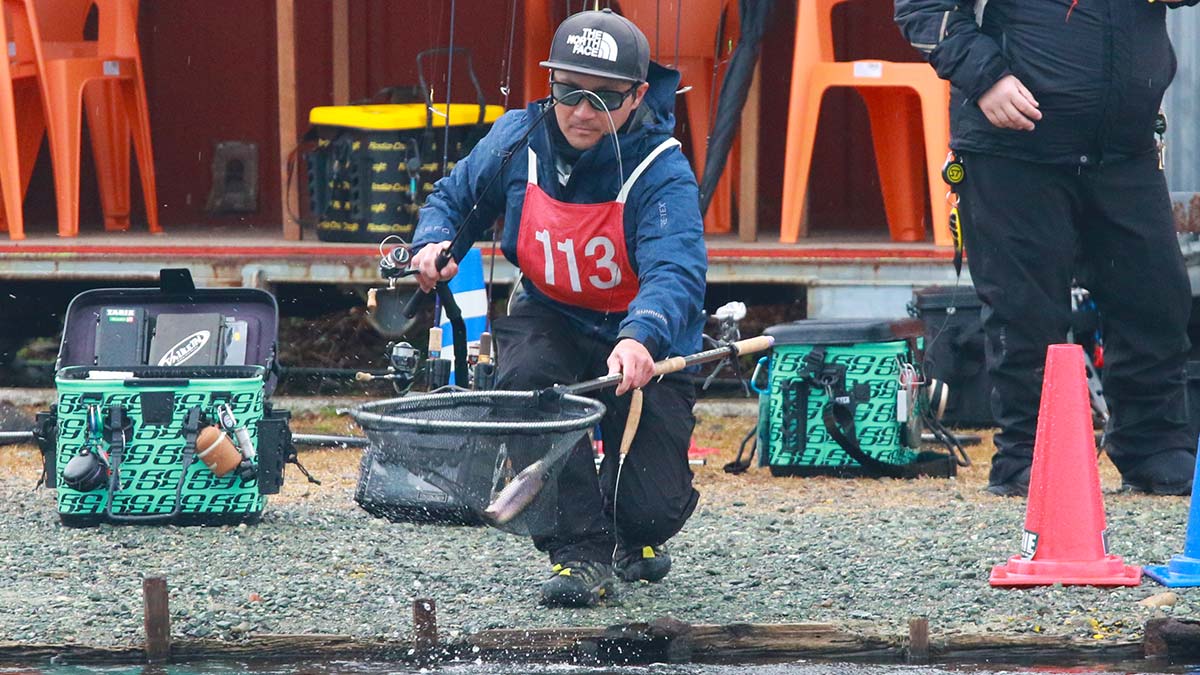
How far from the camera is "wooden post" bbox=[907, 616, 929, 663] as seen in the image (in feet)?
15.3

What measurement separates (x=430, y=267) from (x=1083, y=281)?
9.01 ft

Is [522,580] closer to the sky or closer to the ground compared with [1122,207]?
closer to the ground

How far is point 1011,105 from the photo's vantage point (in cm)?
618

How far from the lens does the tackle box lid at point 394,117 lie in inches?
346

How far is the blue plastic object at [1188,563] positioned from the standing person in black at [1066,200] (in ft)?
4.41

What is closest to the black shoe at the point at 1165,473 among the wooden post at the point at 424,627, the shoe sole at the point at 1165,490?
the shoe sole at the point at 1165,490

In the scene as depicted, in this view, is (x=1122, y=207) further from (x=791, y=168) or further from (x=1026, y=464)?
(x=791, y=168)

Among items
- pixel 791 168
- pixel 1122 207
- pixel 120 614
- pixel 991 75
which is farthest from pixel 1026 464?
pixel 120 614

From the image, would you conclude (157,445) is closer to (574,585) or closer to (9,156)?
(574,585)

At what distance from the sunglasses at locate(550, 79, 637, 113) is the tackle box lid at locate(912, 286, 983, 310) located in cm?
347

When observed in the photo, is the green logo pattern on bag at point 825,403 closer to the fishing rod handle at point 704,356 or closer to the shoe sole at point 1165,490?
the shoe sole at point 1165,490

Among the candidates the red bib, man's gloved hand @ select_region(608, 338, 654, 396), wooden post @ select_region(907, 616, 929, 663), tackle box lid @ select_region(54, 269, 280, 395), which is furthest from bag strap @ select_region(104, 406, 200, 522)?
wooden post @ select_region(907, 616, 929, 663)

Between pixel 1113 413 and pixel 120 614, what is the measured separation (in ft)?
11.4

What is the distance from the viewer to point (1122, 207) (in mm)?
6383
